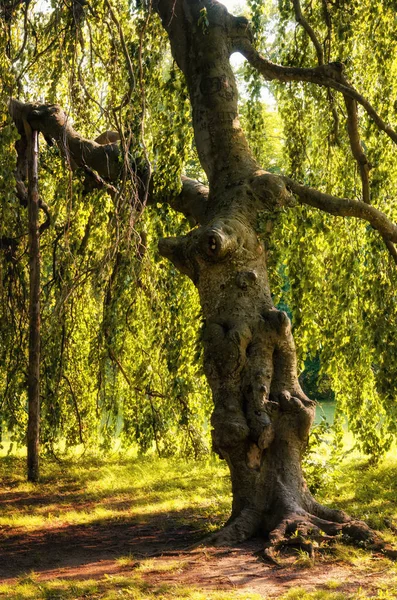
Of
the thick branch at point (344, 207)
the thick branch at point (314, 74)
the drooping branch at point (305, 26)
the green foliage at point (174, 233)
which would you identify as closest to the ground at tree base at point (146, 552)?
the green foliage at point (174, 233)

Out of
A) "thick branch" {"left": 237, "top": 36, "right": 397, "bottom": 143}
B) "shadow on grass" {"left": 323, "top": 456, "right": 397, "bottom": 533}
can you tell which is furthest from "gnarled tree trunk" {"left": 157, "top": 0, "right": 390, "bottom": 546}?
"shadow on grass" {"left": 323, "top": 456, "right": 397, "bottom": 533}

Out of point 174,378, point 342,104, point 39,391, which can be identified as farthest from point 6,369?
point 342,104

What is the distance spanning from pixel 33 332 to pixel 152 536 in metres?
2.70

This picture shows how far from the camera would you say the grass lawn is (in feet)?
10.9

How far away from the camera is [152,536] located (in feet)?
16.0

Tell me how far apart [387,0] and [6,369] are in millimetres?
4557

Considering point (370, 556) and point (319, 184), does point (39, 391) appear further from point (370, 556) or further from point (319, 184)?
point (370, 556)

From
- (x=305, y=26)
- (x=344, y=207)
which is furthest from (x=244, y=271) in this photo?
(x=305, y=26)

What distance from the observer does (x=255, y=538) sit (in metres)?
4.05

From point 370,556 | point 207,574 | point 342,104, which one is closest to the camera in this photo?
point 207,574

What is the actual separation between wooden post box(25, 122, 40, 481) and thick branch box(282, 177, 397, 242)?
274cm

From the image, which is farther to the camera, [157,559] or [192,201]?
[192,201]

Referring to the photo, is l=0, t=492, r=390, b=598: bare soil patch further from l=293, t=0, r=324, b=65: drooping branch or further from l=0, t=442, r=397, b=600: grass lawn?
l=293, t=0, r=324, b=65: drooping branch

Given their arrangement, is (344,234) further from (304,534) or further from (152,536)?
(304,534)
